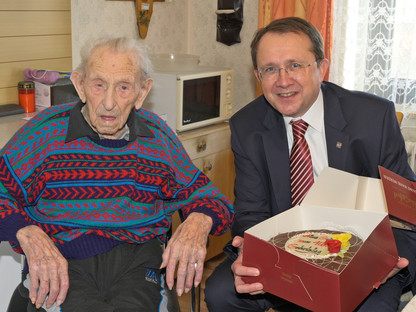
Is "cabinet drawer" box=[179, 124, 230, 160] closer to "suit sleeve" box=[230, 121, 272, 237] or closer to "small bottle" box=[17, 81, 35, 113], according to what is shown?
"small bottle" box=[17, 81, 35, 113]

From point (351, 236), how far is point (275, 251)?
0.97 ft

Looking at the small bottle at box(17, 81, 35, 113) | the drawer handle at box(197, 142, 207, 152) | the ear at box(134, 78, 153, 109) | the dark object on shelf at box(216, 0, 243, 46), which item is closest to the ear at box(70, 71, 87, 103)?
the ear at box(134, 78, 153, 109)

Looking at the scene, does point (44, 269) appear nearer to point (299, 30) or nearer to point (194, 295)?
point (194, 295)

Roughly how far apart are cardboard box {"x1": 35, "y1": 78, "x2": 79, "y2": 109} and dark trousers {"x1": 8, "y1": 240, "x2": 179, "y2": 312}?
1068 millimetres

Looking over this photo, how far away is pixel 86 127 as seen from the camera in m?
Result: 1.81

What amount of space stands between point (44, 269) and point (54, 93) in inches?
49.0

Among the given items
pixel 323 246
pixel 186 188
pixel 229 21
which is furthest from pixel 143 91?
pixel 229 21

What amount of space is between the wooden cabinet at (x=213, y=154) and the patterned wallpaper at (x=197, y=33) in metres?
0.58

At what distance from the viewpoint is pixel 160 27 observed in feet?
11.9

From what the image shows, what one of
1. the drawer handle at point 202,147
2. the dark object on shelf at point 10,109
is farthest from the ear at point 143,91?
the drawer handle at point 202,147

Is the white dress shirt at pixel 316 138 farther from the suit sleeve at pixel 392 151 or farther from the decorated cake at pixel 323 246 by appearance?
the decorated cake at pixel 323 246

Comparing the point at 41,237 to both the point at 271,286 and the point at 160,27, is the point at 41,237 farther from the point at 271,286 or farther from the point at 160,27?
the point at 160,27

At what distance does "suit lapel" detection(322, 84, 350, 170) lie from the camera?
6.61 feet

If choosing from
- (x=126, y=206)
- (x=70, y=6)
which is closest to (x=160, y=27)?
(x=70, y=6)
